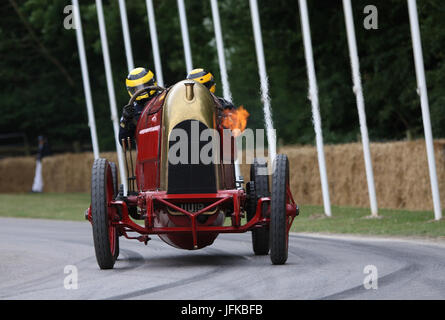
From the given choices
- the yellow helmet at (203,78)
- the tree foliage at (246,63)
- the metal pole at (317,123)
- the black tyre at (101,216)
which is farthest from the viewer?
the tree foliage at (246,63)

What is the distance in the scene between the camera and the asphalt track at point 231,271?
916cm

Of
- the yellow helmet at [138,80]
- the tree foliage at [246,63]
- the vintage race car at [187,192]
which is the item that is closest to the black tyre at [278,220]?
the vintage race car at [187,192]

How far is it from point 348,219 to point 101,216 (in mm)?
9759

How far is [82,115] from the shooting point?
5181 centimetres

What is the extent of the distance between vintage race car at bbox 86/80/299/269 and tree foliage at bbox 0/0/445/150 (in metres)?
14.4

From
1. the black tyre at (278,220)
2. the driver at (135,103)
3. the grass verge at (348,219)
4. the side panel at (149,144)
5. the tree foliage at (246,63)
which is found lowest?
the grass verge at (348,219)

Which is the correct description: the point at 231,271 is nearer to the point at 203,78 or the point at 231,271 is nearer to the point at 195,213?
the point at 195,213

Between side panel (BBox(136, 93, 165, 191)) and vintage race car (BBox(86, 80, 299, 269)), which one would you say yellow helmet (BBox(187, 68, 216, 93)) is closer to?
side panel (BBox(136, 93, 165, 191))

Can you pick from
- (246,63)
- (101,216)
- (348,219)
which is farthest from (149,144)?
(246,63)

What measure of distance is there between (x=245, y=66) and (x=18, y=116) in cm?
1850

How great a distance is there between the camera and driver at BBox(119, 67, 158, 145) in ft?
41.4

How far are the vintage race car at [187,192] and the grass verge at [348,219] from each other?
187 inches

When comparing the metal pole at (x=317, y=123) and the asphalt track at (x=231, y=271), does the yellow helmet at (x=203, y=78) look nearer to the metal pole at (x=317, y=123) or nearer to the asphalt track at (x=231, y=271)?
the asphalt track at (x=231, y=271)

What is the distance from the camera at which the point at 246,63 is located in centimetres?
3644
